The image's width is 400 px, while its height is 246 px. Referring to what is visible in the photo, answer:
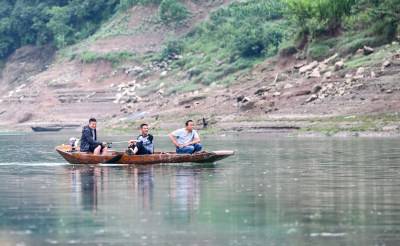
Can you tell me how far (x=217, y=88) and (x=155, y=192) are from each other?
56.6 m

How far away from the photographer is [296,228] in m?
13.0

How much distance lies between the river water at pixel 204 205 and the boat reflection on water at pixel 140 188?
0.02 metres

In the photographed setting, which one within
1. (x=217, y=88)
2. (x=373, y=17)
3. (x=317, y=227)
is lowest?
(x=317, y=227)

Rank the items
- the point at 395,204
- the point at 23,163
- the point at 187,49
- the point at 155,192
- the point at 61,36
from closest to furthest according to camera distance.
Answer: the point at 395,204 < the point at 155,192 < the point at 23,163 < the point at 187,49 < the point at 61,36

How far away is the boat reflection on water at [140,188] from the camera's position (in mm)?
15797

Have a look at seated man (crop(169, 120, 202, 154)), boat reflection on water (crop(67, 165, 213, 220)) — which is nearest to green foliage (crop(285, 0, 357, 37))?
seated man (crop(169, 120, 202, 154))

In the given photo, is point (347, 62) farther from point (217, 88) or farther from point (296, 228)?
point (296, 228)

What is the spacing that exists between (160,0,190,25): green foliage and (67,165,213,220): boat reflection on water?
76.7 meters

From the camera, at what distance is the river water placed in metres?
12.4

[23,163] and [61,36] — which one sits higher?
[61,36]

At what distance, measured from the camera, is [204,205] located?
51.8 ft

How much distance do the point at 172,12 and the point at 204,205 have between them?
292ft

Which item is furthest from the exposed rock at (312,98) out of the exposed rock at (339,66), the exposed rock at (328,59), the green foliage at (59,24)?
the green foliage at (59,24)

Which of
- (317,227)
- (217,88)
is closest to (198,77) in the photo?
(217,88)
